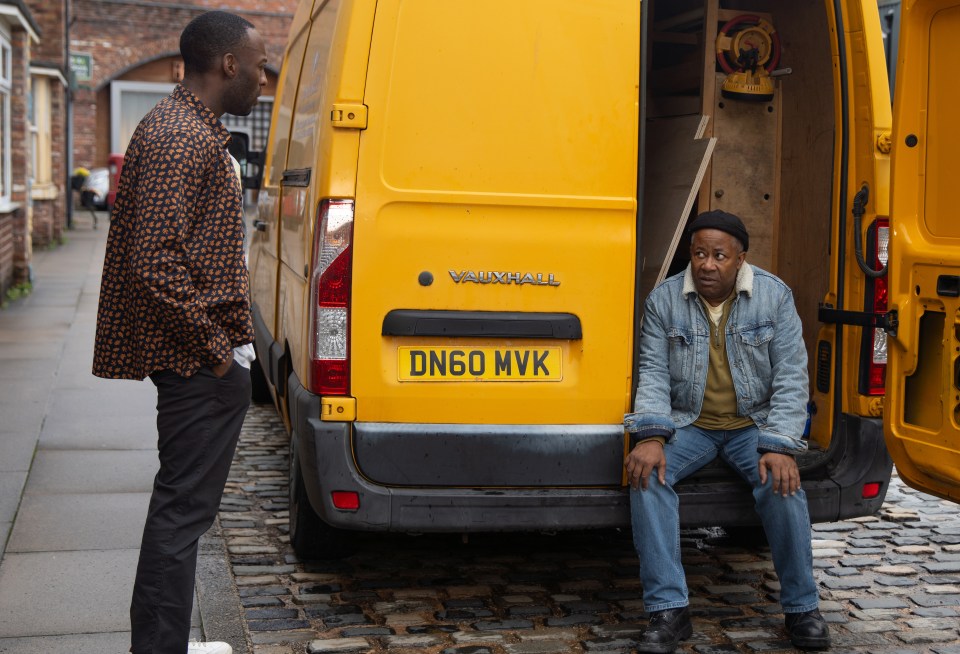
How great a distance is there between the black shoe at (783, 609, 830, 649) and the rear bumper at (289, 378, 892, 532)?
1.25 ft

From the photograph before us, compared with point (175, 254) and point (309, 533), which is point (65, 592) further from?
point (175, 254)

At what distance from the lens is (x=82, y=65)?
1391 inches

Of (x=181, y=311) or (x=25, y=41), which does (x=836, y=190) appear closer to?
(x=181, y=311)

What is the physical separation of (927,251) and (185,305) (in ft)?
7.69

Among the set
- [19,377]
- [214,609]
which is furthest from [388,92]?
[19,377]

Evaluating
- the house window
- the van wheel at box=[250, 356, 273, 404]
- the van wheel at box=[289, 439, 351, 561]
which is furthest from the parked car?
the van wheel at box=[289, 439, 351, 561]

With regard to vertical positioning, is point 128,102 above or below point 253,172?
above

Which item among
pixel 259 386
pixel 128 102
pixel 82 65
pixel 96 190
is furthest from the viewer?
pixel 128 102

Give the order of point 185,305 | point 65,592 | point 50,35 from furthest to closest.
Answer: point 50,35 → point 65,592 → point 185,305

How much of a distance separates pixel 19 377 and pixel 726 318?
22.4ft

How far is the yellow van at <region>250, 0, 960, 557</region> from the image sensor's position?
4.15 m

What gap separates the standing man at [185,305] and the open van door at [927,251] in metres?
2.08

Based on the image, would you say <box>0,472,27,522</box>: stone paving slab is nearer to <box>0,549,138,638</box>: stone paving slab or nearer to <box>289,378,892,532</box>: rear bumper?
<box>0,549,138,638</box>: stone paving slab

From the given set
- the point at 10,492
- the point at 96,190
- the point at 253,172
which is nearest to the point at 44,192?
the point at 96,190
